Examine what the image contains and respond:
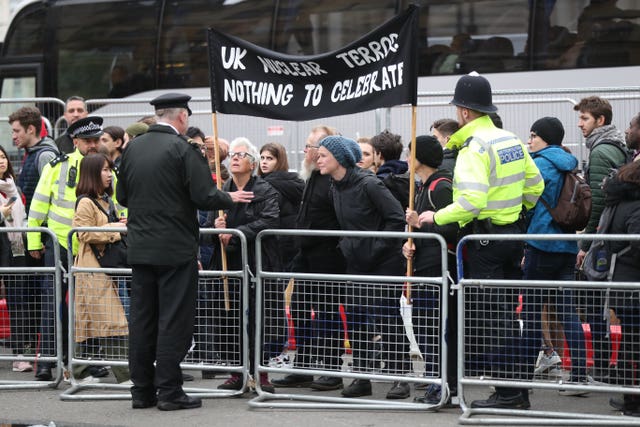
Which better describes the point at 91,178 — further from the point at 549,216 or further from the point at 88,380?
the point at 549,216

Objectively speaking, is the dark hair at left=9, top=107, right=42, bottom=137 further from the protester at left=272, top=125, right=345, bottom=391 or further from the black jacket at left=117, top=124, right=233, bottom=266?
the black jacket at left=117, top=124, right=233, bottom=266

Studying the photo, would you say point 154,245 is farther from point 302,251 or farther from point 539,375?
point 539,375

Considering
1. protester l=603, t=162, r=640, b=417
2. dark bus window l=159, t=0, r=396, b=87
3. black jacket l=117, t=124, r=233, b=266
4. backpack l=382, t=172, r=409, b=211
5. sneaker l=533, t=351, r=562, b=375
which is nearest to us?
protester l=603, t=162, r=640, b=417

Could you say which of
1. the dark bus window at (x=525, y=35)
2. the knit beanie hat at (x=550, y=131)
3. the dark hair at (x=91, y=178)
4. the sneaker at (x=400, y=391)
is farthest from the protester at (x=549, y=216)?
the dark bus window at (x=525, y=35)

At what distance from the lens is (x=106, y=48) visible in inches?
741

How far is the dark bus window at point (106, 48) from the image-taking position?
18531 millimetres

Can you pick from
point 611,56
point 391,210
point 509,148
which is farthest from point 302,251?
point 611,56

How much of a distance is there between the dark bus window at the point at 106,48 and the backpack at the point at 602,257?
1119 cm

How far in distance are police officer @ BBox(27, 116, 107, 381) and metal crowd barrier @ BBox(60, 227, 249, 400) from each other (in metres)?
0.58

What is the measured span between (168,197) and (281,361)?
1.53 meters

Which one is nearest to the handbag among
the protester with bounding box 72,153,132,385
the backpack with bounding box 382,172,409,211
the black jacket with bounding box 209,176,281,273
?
the protester with bounding box 72,153,132,385

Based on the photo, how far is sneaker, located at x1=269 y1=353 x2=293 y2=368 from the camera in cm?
880

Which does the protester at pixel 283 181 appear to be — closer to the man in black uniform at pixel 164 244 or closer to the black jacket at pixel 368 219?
the black jacket at pixel 368 219

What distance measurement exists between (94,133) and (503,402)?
4.27m
